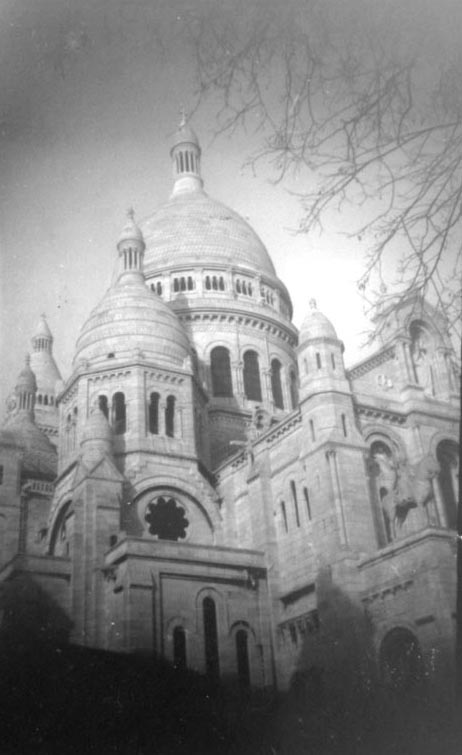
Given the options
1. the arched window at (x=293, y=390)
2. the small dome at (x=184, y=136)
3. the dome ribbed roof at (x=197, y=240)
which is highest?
the dome ribbed roof at (x=197, y=240)

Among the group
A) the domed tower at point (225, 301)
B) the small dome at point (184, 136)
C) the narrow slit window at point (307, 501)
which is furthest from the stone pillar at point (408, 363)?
the small dome at point (184, 136)

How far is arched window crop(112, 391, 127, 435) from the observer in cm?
3494

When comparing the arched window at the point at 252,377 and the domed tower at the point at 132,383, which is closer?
the domed tower at the point at 132,383

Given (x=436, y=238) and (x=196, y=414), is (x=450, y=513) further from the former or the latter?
(x=436, y=238)

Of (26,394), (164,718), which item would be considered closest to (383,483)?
(164,718)

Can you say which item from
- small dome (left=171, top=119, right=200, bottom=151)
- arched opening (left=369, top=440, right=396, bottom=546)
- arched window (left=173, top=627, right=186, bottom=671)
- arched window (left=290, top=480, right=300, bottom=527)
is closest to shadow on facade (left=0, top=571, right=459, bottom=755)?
arched window (left=173, top=627, right=186, bottom=671)

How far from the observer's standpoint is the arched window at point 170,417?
35544mm

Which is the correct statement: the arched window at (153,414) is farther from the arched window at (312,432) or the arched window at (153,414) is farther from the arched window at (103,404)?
the arched window at (312,432)

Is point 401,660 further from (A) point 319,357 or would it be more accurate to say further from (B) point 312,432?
(A) point 319,357

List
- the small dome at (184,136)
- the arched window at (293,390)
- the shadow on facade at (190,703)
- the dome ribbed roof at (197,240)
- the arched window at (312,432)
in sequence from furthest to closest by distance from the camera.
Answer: the dome ribbed roof at (197,240) < the arched window at (293,390) < the arched window at (312,432) < the small dome at (184,136) < the shadow on facade at (190,703)

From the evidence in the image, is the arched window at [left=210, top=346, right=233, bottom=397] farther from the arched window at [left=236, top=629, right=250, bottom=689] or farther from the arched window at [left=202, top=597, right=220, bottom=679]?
the arched window at [left=236, top=629, right=250, bottom=689]

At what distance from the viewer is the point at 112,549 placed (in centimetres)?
2903

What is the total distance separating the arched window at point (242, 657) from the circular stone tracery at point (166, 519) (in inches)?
214

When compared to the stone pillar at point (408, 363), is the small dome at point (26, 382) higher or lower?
higher
